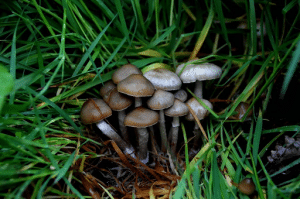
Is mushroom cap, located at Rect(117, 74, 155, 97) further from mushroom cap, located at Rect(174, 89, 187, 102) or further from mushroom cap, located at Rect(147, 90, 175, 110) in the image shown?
mushroom cap, located at Rect(174, 89, 187, 102)

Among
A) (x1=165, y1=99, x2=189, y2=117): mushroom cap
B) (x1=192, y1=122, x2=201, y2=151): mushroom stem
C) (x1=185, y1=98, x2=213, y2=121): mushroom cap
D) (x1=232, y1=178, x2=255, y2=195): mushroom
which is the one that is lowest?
(x1=192, y1=122, x2=201, y2=151): mushroom stem

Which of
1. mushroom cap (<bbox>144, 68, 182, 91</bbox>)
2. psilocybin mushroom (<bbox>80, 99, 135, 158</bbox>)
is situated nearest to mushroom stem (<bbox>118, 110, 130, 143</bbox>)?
psilocybin mushroom (<bbox>80, 99, 135, 158</bbox>)

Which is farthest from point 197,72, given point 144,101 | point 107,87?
point 107,87

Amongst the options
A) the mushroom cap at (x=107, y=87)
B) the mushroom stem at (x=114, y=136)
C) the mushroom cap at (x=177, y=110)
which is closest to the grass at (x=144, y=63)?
the mushroom cap at (x=107, y=87)

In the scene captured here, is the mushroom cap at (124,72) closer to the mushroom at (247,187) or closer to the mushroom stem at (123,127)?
the mushroom stem at (123,127)

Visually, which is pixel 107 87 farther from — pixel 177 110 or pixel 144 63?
pixel 177 110

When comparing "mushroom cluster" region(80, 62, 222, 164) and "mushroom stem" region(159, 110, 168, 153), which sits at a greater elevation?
"mushroom cluster" region(80, 62, 222, 164)

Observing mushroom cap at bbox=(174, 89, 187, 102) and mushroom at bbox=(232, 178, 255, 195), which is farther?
mushroom cap at bbox=(174, 89, 187, 102)
